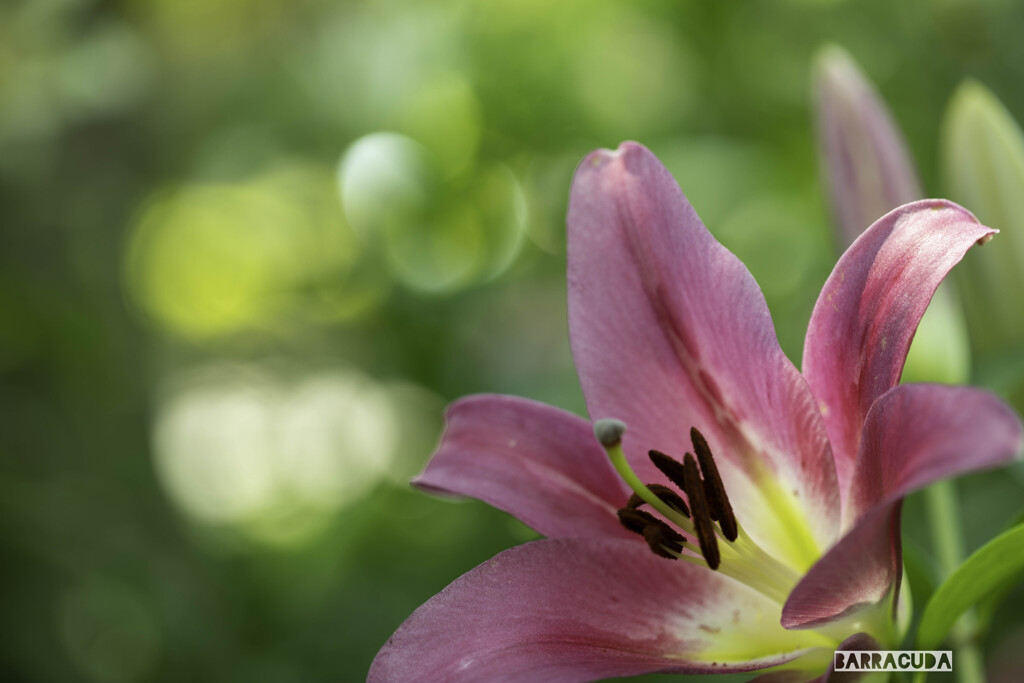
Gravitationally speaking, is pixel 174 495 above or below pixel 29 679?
above

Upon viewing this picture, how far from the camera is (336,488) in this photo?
3.34 ft

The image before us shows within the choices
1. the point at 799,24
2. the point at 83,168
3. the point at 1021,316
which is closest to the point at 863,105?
the point at 1021,316

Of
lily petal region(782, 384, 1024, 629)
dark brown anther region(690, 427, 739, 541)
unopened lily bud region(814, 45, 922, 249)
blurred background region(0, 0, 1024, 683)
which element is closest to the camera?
lily petal region(782, 384, 1024, 629)

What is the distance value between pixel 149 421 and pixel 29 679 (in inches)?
12.0

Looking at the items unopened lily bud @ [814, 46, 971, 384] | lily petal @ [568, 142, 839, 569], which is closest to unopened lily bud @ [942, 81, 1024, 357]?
unopened lily bud @ [814, 46, 971, 384]

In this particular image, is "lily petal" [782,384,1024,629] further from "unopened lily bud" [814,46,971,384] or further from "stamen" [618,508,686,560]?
"unopened lily bud" [814,46,971,384]

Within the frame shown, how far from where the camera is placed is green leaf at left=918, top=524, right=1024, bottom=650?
1.06 ft

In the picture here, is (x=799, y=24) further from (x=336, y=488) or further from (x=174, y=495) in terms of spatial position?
(x=174, y=495)

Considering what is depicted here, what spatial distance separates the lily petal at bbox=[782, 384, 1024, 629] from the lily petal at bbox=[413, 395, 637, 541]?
8cm

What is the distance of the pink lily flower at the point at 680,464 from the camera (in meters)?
0.33

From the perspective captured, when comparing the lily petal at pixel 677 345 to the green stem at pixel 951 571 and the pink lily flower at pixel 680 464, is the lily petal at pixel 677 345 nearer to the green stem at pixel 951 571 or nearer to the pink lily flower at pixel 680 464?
the pink lily flower at pixel 680 464

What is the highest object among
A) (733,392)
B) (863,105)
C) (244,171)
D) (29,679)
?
(244,171)

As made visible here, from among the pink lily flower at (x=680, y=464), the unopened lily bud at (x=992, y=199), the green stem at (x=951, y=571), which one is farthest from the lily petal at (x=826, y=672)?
the unopened lily bud at (x=992, y=199)

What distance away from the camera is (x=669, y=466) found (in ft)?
1.22
